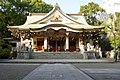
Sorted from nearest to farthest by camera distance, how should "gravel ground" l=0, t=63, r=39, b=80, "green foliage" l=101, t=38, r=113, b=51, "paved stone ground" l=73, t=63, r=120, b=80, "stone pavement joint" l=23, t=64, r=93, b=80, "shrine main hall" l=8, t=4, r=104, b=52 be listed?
1. "stone pavement joint" l=23, t=64, r=93, b=80
2. "gravel ground" l=0, t=63, r=39, b=80
3. "paved stone ground" l=73, t=63, r=120, b=80
4. "shrine main hall" l=8, t=4, r=104, b=52
5. "green foliage" l=101, t=38, r=113, b=51

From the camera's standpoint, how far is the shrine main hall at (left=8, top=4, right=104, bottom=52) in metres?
44.6

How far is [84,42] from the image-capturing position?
157ft

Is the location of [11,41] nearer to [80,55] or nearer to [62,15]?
[62,15]

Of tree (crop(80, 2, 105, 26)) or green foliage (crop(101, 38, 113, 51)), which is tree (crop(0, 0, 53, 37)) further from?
green foliage (crop(101, 38, 113, 51))

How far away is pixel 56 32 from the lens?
1817 inches

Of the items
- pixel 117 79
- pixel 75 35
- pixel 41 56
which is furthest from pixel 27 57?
pixel 117 79

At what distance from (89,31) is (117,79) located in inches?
1276

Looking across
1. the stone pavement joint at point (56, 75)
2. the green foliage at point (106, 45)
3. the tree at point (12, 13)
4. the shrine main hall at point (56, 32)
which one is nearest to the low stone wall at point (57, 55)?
the shrine main hall at point (56, 32)

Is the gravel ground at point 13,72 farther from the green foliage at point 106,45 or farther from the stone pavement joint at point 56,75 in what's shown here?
the green foliage at point 106,45

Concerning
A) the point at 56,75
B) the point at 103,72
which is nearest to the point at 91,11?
the point at 103,72

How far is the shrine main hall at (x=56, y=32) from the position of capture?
44.6 metres

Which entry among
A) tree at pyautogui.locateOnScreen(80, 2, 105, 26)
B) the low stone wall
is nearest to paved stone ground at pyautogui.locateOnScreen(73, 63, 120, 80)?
the low stone wall

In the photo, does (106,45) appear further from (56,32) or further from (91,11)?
(56,32)

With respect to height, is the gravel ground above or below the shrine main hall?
below
